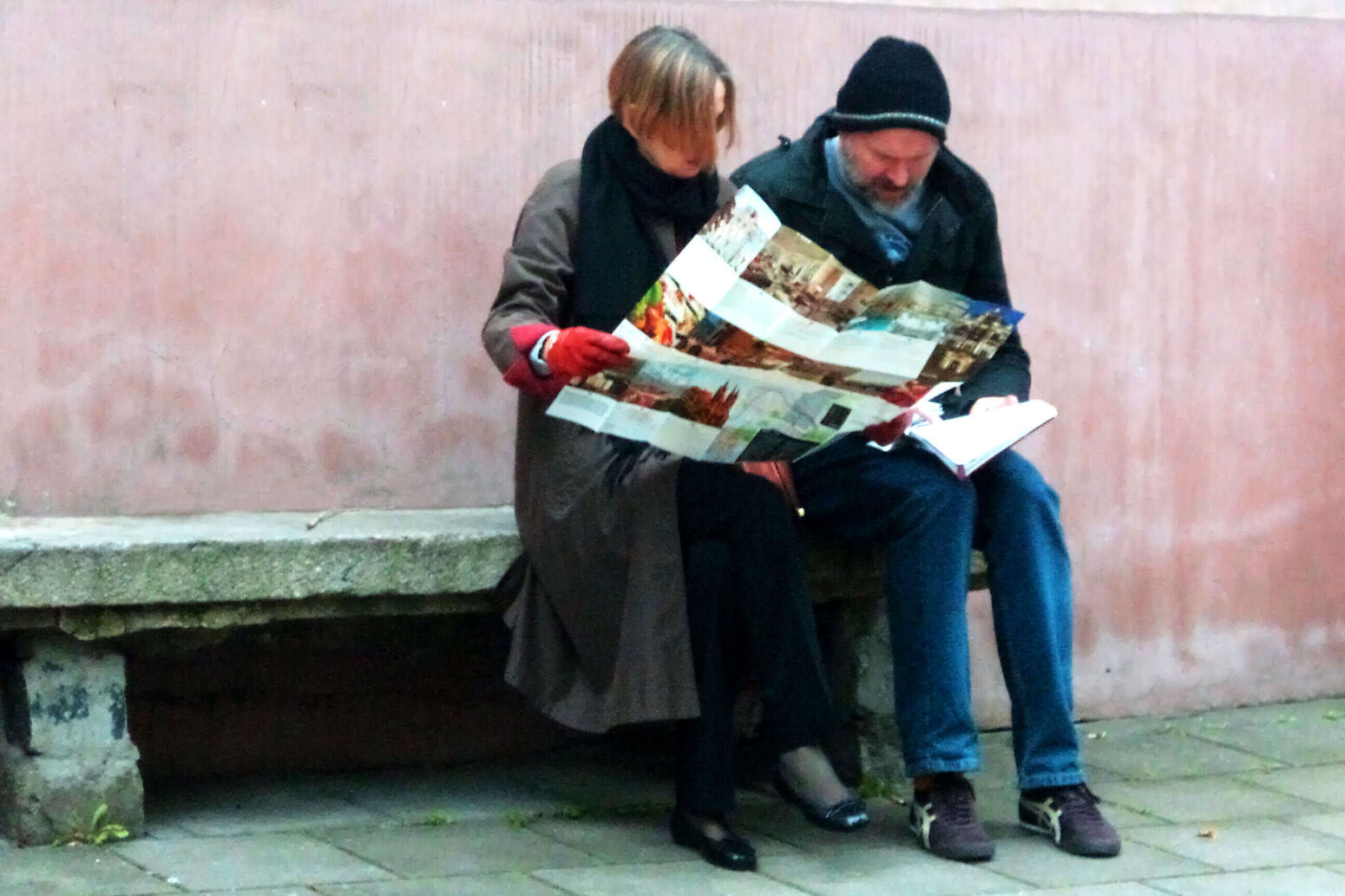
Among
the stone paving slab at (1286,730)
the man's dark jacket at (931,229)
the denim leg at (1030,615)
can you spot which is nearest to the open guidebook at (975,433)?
the denim leg at (1030,615)

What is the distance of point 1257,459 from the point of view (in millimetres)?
4797

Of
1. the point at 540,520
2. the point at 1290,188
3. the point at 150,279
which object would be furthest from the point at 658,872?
the point at 1290,188

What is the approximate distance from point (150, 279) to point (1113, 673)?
2.49 metres

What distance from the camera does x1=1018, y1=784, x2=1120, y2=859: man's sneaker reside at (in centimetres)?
347

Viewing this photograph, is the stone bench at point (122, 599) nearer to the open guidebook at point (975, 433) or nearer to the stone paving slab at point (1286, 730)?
the open guidebook at point (975, 433)

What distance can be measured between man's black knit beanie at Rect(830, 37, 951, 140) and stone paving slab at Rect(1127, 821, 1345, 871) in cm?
140

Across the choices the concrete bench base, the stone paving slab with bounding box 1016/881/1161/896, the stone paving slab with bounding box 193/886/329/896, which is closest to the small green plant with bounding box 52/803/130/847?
the concrete bench base

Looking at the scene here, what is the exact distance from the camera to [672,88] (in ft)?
11.1

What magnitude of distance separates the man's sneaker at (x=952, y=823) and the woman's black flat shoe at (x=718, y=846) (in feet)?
1.10

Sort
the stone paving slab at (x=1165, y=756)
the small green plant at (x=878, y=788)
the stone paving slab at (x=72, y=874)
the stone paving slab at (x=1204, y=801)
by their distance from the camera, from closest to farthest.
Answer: the stone paving slab at (x=72, y=874), the stone paving slab at (x=1204, y=801), the small green plant at (x=878, y=788), the stone paving slab at (x=1165, y=756)

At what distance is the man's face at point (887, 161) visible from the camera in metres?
3.47

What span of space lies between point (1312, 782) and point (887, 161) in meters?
1.72

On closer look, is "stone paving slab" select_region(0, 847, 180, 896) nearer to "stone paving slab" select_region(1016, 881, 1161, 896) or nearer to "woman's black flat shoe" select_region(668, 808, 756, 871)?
"woman's black flat shoe" select_region(668, 808, 756, 871)

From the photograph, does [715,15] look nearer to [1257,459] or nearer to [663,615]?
[663,615]
